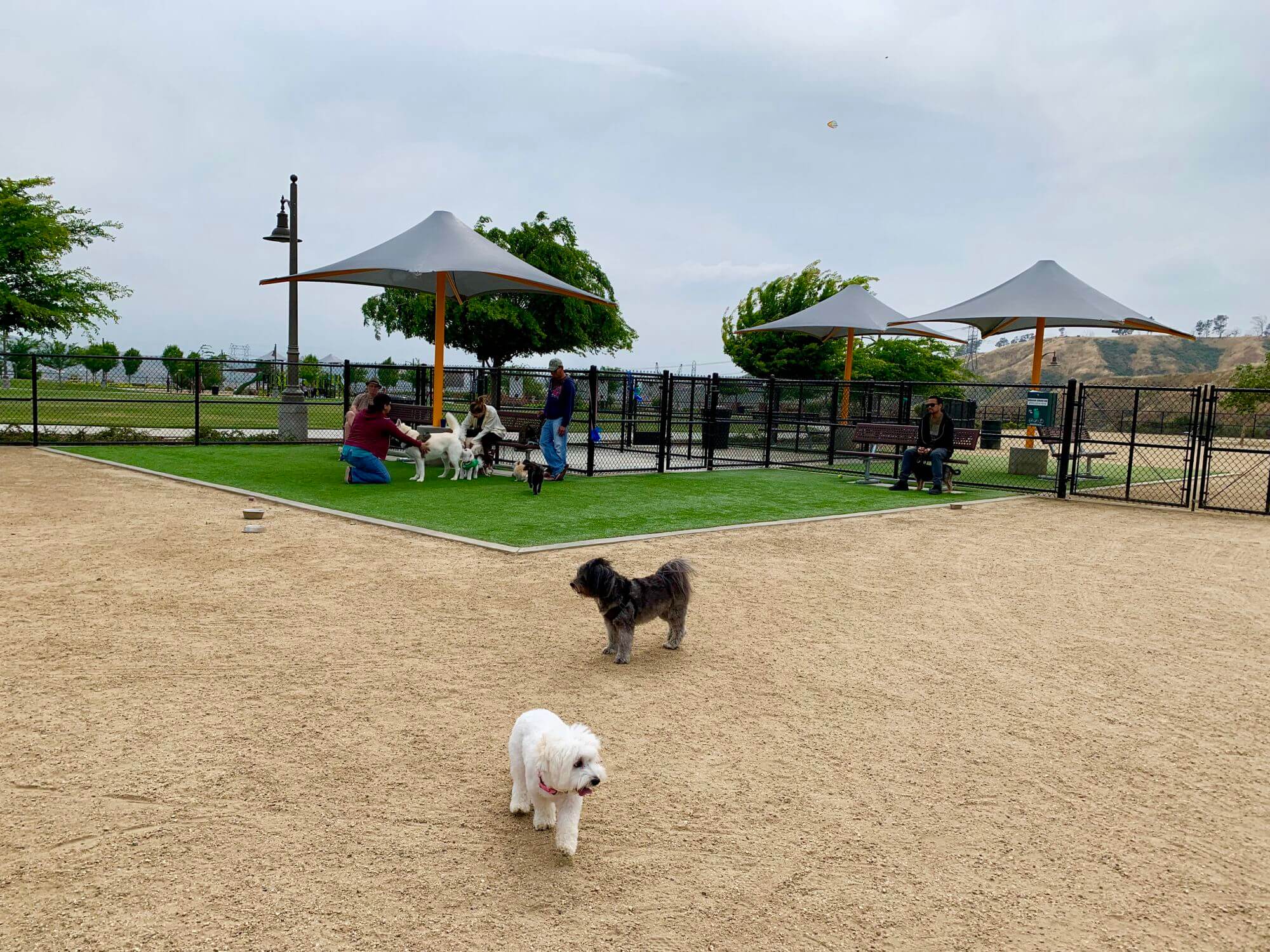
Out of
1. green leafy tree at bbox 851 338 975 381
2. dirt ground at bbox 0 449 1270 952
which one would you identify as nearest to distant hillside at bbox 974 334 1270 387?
green leafy tree at bbox 851 338 975 381

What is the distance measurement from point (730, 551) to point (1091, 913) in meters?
5.94

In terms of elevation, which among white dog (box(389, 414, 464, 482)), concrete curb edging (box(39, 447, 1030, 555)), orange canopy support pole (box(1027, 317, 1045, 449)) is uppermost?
orange canopy support pole (box(1027, 317, 1045, 449))

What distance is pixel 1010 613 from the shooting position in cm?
689

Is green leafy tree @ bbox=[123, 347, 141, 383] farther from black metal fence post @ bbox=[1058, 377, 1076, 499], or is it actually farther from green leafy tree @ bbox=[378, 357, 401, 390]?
black metal fence post @ bbox=[1058, 377, 1076, 499]

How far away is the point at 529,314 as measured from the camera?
122 ft

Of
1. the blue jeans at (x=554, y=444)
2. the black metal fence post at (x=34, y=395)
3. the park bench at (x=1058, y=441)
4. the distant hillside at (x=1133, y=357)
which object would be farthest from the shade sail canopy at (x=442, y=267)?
the distant hillside at (x=1133, y=357)

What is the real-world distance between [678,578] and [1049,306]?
49.8 feet

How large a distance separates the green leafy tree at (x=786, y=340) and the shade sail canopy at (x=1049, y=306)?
674 inches

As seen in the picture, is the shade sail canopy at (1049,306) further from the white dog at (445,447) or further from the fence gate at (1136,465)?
the white dog at (445,447)

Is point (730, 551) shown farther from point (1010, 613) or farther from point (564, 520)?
point (1010, 613)

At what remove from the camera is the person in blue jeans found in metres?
13.1

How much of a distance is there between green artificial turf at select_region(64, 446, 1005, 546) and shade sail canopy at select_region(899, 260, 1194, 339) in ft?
15.7

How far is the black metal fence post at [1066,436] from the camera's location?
13.6 metres

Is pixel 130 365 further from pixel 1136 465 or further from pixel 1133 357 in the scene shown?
pixel 1133 357
